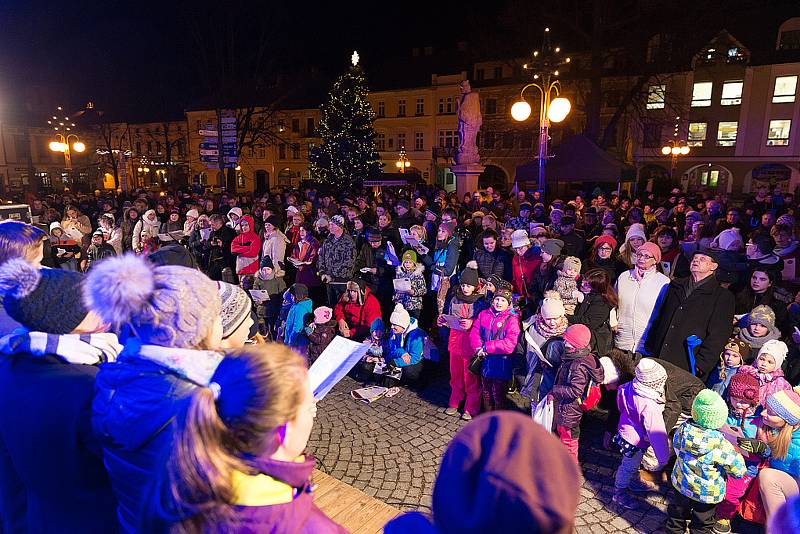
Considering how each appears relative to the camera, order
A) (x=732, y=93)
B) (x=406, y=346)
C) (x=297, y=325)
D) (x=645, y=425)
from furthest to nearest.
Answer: (x=732, y=93)
(x=297, y=325)
(x=406, y=346)
(x=645, y=425)

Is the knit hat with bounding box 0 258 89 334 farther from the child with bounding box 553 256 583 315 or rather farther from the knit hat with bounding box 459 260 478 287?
the child with bounding box 553 256 583 315

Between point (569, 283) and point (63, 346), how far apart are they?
5658mm

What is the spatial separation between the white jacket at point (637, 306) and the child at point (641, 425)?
4.30 feet

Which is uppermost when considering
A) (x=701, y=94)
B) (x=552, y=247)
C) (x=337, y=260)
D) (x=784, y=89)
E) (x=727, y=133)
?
(x=701, y=94)

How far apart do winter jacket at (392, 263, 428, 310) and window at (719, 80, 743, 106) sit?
3956cm

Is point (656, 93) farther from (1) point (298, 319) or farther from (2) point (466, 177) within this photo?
(1) point (298, 319)

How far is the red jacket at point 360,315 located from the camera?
23.6 ft

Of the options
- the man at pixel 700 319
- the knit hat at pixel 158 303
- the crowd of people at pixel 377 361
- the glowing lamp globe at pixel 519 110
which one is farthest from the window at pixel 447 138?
the knit hat at pixel 158 303

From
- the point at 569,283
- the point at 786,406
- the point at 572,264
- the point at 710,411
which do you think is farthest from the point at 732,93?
the point at 710,411

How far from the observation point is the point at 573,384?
4660 mm

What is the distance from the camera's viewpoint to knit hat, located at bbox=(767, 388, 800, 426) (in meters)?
3.82

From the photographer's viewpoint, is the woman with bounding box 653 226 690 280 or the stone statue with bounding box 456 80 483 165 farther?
the stone statue with bounding box 456 80 483 165

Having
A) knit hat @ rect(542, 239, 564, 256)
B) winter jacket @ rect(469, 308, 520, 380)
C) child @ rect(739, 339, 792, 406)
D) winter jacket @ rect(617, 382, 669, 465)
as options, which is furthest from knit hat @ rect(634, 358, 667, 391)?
knit hat @ rect(542, 239, 564, 256)

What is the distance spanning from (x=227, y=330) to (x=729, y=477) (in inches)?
162
